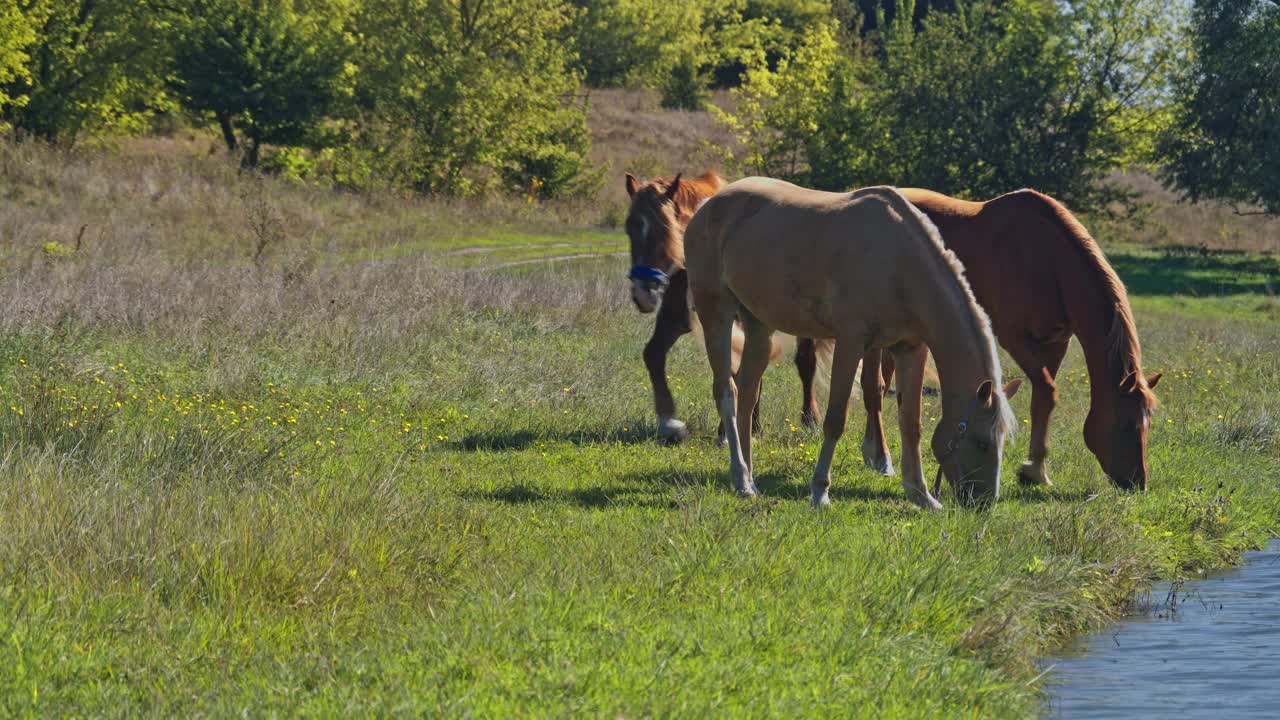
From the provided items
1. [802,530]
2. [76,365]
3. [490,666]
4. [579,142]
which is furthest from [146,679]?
[579,142]

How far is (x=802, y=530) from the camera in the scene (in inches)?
302

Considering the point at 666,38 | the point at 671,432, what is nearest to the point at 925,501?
the point at 671,432

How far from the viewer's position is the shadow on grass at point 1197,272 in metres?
31.3

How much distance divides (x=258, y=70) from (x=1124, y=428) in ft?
109

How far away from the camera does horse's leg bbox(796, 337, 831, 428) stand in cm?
1151

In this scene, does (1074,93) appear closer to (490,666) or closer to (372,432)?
(372,432)

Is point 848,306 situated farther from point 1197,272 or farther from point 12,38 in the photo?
point 12,38

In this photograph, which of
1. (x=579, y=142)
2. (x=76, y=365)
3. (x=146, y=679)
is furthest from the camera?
(x=579, y=142)

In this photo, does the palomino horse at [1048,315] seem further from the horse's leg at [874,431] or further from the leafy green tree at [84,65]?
the leafy green tree at [84,65]

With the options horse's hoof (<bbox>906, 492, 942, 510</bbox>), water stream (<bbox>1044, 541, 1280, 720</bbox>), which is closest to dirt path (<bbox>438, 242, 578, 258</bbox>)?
horse's hoof (<bbox>906, 492, 942, 510</bbox>)

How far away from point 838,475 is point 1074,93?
104 feet

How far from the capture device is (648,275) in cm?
1059

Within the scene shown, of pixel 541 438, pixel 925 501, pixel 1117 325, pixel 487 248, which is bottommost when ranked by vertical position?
pixel 487 248

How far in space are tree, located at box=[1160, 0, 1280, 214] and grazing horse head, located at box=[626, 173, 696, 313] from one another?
2800 cm
